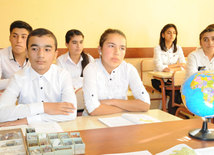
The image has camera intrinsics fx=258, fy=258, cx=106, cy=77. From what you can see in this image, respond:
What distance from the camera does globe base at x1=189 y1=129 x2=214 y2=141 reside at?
50.6 inches

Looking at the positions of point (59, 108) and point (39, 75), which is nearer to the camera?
point (59, 108)

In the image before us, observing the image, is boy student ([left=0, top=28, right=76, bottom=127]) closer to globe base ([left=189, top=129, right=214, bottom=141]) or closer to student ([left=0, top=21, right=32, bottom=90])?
globe base ([left=189, top=129, right=214, bottom=141])

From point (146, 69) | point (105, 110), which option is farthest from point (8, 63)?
point (146, 69)

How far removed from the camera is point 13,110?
176 centimetres

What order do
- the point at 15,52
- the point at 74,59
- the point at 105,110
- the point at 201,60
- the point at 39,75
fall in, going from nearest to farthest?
1. the point at 105,110
2. the point at 39,75
3. the point at 15,52
4. the point at 201,60
5. the point at 74,59

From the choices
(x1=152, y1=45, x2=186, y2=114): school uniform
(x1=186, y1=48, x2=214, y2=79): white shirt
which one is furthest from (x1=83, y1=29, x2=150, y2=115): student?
(x1=152, y1=45, x2=186, y2=114): school uniform

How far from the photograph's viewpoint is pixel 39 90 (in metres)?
2.02

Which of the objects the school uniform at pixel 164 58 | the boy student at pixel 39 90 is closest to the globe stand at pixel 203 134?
the boy student at pixel 39 90

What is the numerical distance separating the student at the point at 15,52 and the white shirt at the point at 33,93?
108 centimetres

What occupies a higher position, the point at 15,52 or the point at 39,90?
the point at 15,52

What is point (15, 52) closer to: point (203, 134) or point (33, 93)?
point (33, 93)

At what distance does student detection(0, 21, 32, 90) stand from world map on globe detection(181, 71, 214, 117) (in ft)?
7.32

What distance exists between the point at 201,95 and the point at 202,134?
0.72 ft

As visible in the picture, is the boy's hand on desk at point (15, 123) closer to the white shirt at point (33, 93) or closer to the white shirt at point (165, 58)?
the white shirt at point (33, 93)
